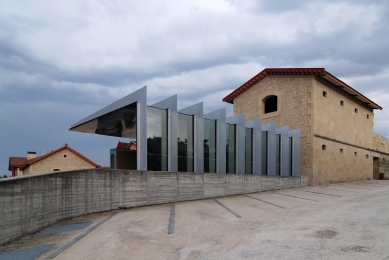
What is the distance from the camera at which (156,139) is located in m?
13.9

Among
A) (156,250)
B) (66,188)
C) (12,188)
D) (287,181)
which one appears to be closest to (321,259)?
(156,250)

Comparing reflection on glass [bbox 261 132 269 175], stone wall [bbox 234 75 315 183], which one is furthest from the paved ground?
stone wall [bbox 234 75 315 183]

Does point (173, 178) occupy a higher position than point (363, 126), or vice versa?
point (363, 126)

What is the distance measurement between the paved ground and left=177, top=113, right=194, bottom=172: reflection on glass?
4.11m

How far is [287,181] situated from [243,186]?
199 inches

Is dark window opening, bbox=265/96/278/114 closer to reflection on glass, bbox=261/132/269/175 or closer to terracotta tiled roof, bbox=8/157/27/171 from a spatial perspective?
reflection on glass, bbox=261/132/269/175

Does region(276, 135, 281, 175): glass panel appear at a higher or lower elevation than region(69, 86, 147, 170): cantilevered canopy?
lower

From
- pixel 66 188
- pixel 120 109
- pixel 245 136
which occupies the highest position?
pixel 120 109

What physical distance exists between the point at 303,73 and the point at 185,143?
13.6 m

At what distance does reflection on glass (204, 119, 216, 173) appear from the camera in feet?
52.9

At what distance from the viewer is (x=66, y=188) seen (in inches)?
396

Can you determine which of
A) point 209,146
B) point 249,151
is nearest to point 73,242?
point 209,146

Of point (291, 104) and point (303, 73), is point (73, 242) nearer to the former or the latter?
point (291, 104)

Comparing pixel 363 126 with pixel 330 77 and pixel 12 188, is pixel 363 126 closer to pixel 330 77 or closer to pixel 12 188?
pixel 330 77
